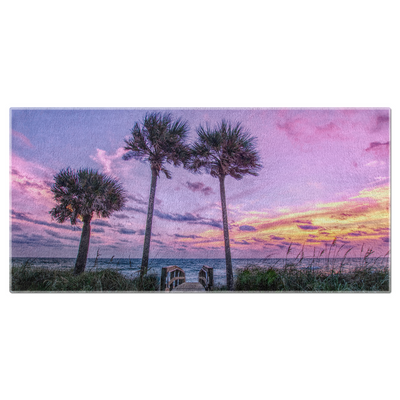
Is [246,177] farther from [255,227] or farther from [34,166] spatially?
[34,166]

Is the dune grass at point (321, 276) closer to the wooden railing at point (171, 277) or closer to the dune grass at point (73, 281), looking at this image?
the wooden railing at point (171, 277)

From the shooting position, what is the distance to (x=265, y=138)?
385 centimetres

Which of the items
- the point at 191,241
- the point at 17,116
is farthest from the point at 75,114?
the point at 191,241

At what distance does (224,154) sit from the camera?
396cm

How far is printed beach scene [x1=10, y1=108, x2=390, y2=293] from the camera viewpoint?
3.72 metres

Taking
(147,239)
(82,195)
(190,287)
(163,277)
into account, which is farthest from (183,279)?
(82,195)

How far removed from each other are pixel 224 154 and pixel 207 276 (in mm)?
1768

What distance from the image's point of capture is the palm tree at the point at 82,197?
3.78m

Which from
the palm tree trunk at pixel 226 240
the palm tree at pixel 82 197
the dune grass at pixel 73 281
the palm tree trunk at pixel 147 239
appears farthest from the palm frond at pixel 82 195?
the palm tree trunk at pixel 226 240

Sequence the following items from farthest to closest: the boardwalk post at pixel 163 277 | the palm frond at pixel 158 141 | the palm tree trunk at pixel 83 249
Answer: the palm frond at pixel 158 141 → the palm tree trunk at pixel 83 249 → the boardwalk post at pixel 163 277

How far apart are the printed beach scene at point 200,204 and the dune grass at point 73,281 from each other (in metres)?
0.01

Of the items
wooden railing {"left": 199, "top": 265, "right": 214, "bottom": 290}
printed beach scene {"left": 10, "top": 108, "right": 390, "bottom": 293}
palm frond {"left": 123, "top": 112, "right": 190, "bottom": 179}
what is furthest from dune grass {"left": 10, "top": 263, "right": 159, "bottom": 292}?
palm frond {"left": 123, "top": 112, "right": 190, "bottom": 179}
